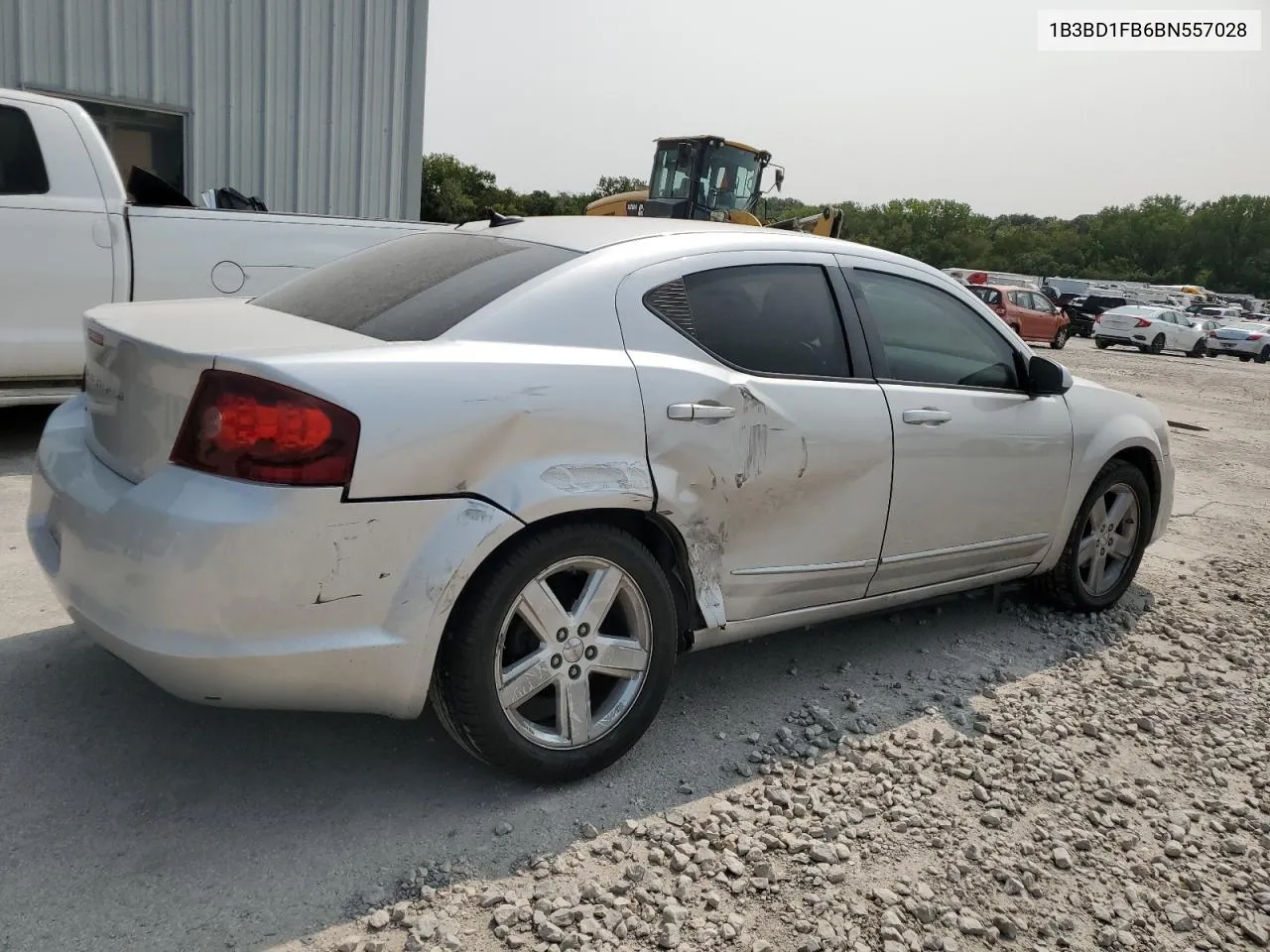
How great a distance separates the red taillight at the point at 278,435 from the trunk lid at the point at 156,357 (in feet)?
0.38

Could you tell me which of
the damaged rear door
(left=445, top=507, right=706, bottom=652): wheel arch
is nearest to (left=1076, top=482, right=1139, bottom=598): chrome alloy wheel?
the damaged rear door

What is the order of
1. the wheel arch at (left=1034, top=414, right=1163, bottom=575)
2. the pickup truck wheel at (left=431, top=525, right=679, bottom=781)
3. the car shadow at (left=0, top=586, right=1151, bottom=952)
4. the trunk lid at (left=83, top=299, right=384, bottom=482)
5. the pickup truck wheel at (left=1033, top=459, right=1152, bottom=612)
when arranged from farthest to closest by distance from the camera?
the pickup truck wheel at (left=1033, top=459, right=1152, bottom=612) → the wheel arch at (left=1034, top=414, right=1163, bottom=575) → the pickup truck wheel at (left=431, top=525, right=679, bottom=781) → the trunk lid at (left=83, top=299, right=384, bottom=482) → the car shadow at (left=0, top=586, right=1151, bottom=952)

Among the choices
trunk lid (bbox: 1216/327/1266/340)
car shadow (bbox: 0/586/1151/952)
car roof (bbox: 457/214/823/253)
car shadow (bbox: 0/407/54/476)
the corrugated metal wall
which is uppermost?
the corrugated metal wall

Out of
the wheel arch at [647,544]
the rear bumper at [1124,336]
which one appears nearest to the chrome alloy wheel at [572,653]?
the wheel arch at [647,544]

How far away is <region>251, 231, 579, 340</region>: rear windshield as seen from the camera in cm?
291

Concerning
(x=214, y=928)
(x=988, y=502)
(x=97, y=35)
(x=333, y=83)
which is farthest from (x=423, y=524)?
(x=333, y=83)

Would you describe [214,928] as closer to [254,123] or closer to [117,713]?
[117,713]

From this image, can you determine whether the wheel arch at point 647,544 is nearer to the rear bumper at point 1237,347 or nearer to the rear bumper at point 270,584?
the rear bumper at point 270,584

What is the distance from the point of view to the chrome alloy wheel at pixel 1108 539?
15.5ft

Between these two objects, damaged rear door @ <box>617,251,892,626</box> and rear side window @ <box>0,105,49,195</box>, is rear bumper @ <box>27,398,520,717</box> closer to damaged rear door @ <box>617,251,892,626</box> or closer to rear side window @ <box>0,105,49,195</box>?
damaged rear door @ <box>617,251,892,626</box>

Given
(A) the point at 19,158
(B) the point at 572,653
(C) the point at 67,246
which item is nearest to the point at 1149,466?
(B) the point at 572,653

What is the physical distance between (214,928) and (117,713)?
1.09 meters

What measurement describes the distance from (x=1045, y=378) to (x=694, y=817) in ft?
7.87

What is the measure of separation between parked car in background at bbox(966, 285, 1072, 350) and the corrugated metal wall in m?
19.1
